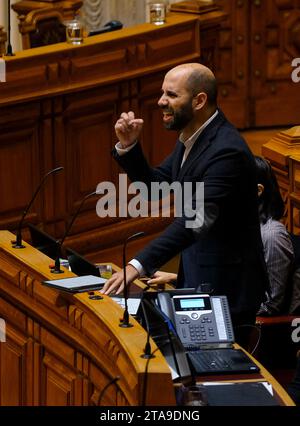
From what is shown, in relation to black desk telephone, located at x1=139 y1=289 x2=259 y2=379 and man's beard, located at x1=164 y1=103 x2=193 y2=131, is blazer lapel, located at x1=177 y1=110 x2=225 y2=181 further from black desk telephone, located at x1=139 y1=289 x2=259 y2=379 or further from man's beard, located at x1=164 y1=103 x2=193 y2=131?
black desk telephone, located at x1=139 y1=289 x2=259 y2=379

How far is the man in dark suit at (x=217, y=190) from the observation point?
4195 millimetres

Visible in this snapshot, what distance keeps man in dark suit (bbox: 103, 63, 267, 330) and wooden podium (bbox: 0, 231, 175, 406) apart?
20.3 inches

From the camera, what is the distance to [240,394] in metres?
3.51

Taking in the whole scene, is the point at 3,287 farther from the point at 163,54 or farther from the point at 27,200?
the point at 163,54

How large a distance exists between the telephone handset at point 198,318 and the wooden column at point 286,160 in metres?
1.85

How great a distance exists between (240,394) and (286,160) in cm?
243

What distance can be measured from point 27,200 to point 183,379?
301 centimetres

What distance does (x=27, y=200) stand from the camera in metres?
6.31

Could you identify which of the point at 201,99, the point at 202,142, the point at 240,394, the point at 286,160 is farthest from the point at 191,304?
the point at 286,160

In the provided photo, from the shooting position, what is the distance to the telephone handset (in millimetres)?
3910

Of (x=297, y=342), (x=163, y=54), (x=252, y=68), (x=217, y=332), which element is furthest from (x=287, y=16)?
(x=217, y=332)
